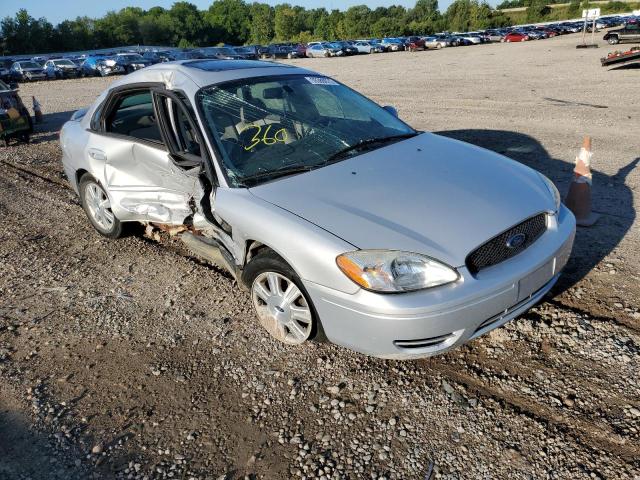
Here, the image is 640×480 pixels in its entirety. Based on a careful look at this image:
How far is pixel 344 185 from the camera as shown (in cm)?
309

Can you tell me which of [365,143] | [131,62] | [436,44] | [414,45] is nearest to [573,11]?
[436,44]

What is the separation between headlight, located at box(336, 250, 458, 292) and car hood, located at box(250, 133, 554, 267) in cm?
4

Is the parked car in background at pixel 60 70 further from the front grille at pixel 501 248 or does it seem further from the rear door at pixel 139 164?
the front grille at pixel 501 248

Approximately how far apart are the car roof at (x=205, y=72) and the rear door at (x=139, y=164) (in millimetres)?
137

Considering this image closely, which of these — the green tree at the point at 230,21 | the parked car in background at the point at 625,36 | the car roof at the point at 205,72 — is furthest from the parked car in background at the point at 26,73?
the green tree at the point at 230,21

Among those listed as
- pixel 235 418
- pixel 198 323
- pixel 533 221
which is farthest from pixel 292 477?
pixel 533 221

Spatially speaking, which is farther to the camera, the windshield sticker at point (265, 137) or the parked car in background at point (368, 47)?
the parked car in background at point (368, 47)

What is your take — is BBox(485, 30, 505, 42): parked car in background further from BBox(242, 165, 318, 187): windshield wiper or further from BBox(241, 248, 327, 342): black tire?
BBox(241, 248, 327, 342): black tire

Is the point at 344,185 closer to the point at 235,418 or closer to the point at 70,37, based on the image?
the point at 235,418

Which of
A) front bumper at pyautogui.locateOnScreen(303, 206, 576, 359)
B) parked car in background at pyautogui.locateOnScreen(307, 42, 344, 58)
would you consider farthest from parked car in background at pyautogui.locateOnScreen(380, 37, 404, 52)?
front bumper at pyautogui.locateOnScreen(303, 206, 576, 359)

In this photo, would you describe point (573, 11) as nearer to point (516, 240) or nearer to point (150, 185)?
point (150, 185)

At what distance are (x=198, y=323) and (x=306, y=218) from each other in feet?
4.41

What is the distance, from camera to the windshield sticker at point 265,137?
137 inches

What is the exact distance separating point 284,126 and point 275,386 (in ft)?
6.04
